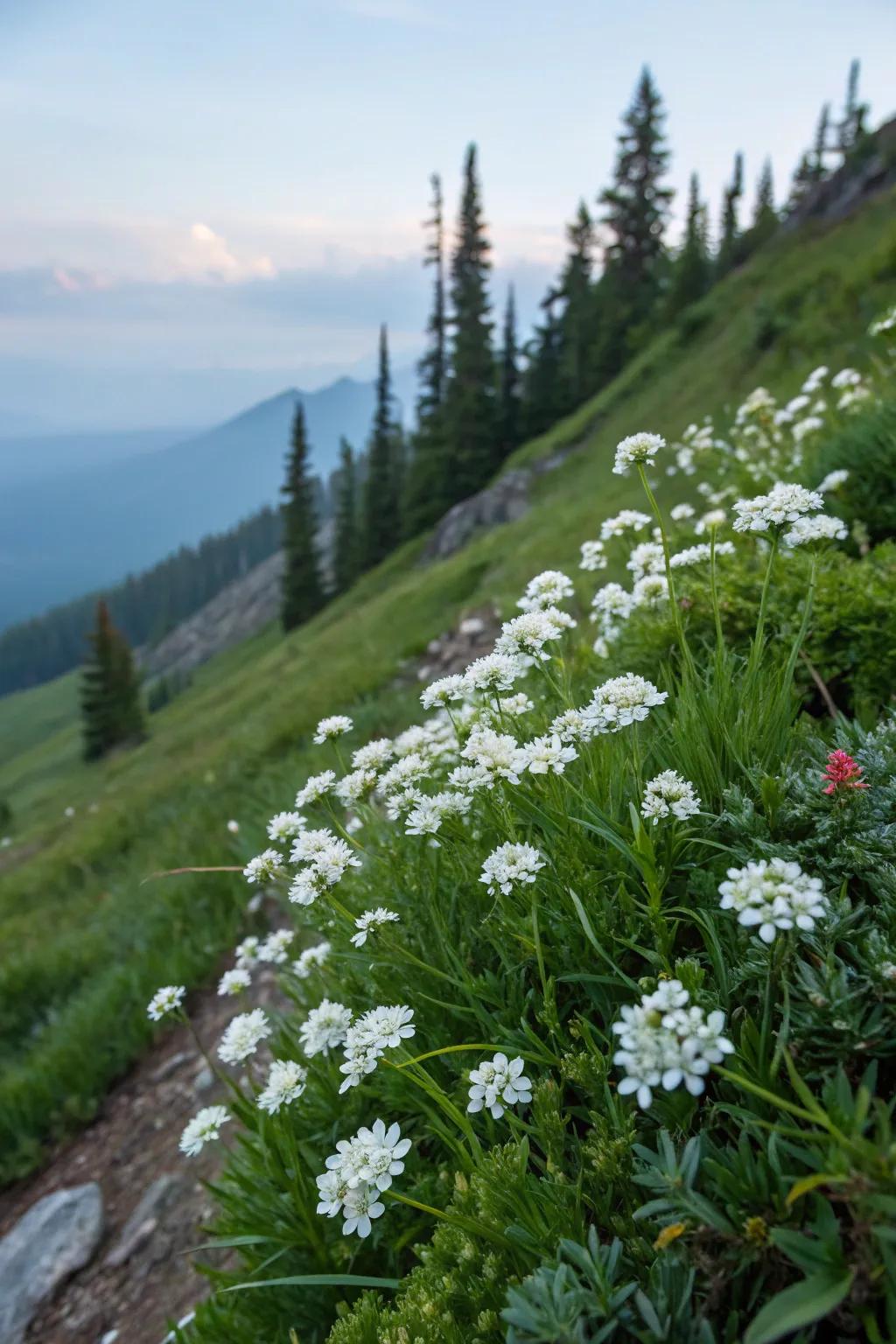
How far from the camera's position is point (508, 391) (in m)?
56.4

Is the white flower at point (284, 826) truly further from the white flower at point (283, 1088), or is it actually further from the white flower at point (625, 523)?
the white flower at point (625, 523)

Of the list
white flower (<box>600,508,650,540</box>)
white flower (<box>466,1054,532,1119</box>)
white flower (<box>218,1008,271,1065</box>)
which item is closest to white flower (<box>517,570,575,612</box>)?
white flower (<box>600,508,650,540</box>)

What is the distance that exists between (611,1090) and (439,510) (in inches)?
1997

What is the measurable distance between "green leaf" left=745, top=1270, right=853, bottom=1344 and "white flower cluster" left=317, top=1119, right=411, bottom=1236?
92 cm

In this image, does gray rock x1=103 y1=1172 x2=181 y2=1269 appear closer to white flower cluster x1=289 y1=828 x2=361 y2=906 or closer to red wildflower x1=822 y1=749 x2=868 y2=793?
white flower cluster x1=289 y1=828 x2=361 y2=906

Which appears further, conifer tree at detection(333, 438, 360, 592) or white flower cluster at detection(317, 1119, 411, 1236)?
conifer tree at detection(333, 438, 360, 592)

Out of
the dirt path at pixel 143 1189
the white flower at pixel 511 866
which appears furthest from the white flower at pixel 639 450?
the dirt path at pixel 143 1189

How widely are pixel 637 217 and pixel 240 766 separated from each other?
49.4 metres

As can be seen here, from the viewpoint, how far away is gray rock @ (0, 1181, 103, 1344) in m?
4.39

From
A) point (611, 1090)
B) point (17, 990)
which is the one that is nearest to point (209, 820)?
point (17, 990)

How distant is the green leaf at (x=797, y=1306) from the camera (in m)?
1.27

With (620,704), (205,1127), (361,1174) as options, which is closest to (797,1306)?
(361,1174)

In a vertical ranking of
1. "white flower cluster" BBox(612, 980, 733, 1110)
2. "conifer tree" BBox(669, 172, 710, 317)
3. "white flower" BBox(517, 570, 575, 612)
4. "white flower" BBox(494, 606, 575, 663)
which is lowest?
"white flower cluster" BBox(612, 980, 733, 1110)

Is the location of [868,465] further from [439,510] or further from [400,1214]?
[439,510]
